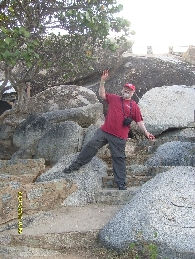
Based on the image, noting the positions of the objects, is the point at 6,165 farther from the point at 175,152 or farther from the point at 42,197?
the point at 175,152

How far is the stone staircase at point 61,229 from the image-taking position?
479 centimetres

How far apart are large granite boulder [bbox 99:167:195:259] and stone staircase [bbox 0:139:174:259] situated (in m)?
0.29

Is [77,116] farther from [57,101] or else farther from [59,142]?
[57,101]

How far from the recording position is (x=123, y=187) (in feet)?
20.8

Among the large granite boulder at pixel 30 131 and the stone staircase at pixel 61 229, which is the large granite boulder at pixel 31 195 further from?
the large granite boulder at pixel 30 131

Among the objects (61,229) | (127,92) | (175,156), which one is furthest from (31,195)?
(175,156)

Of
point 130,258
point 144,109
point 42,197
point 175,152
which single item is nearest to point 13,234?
point 42,197

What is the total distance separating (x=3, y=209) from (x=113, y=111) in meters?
2.38

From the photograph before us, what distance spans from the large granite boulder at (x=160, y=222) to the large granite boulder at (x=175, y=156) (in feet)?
5.53

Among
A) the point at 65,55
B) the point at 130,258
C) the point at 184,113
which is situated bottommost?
the point at 130,258

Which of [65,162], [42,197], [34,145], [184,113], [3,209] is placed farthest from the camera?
[184,113]

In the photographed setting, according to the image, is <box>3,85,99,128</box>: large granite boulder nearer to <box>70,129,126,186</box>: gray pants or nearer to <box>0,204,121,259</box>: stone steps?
<box>70,129,126,186</box>: gray pants

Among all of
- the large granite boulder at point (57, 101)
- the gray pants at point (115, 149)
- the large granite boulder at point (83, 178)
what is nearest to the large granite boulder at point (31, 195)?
the large granite boulder at point (83, 178)

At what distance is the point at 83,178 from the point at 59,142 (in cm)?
270
